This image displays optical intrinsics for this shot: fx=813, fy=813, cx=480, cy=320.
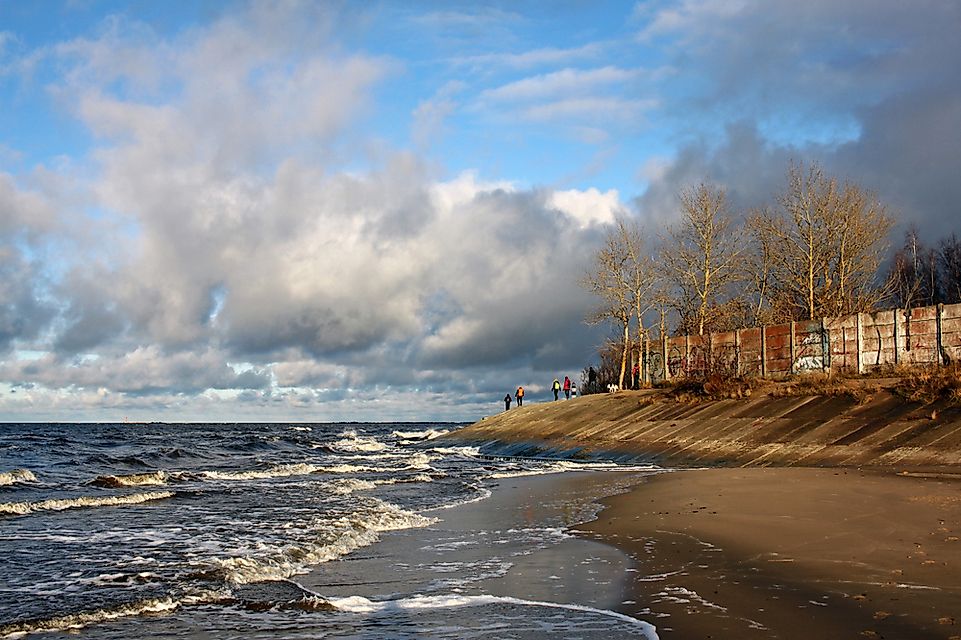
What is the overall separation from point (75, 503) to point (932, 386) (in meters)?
22.5

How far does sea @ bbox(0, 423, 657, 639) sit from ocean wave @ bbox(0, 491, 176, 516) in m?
0.07

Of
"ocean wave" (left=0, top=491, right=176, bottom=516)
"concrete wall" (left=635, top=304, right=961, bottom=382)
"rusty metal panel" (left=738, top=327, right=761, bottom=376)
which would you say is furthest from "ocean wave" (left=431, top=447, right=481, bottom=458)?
"ocean wave" (left=0, top=491, right=176, bottom=516)

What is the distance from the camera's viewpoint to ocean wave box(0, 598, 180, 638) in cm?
770

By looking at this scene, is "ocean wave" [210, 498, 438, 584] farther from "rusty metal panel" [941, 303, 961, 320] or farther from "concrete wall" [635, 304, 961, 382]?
"rusty metal panel" [941, 303, 961, 320]

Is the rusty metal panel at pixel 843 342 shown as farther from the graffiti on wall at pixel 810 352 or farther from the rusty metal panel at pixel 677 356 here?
the rusty metal panel at pixel 677 356

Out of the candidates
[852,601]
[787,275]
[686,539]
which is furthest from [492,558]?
[787,275]

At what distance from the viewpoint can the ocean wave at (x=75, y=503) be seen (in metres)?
17.8

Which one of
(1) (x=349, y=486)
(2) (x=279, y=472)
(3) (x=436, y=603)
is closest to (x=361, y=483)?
(1) (x=349, y=486)

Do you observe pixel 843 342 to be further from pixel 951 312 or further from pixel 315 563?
pixel 315 563

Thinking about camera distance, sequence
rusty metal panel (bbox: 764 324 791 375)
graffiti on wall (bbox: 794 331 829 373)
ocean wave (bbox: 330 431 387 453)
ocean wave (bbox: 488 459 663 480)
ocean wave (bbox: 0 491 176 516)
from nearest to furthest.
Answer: ocean wave (bbox: 0 491 176 516) → ocean wave (bbox: 488 459 663 480) → graffiti on wall (bbox: 794 331 829 373) → rusty metal panel (bbox: 764 324 791 375) → ocean wave (bbox: 330 431 387 453)

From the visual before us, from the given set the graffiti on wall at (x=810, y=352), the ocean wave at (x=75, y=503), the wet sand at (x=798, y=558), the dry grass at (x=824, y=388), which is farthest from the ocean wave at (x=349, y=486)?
the graffiti on wall at (x=810, y=352)

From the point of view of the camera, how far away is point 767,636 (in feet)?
21.1

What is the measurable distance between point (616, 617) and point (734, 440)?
20227 mm

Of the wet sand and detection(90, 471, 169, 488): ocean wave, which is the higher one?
the wet sand
